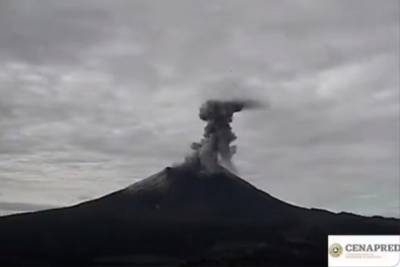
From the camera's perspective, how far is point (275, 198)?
35.1 feet

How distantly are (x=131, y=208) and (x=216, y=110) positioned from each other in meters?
1.92

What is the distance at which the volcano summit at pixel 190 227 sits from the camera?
10.5m

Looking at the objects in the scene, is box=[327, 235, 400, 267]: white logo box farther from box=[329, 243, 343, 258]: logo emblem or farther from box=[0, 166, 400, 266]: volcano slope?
box=[0, 166, 400, 266]: volcano slope

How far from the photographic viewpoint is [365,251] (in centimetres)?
1020

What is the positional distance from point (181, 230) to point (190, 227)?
0.15m

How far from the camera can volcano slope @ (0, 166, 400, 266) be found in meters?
10.5

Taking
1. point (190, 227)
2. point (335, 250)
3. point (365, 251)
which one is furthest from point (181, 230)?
point (365, 251)

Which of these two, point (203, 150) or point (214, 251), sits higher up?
point (203, 150)

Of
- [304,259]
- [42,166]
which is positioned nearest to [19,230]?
[42,166]

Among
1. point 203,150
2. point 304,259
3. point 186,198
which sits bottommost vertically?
point 304,259

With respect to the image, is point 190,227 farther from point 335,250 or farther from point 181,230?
point 335,250

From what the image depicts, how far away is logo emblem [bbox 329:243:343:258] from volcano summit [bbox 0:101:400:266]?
109 mm

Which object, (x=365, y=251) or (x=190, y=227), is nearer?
(x=365, y=251)

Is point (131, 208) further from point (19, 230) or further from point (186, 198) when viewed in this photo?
point (19, 230)
